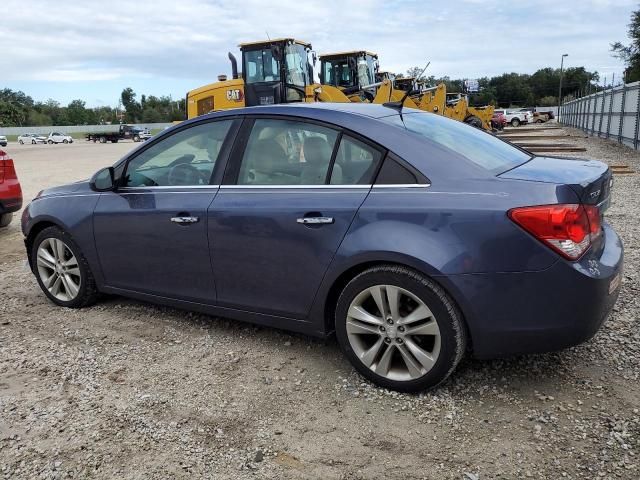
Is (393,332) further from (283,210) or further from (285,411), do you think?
(283,210)

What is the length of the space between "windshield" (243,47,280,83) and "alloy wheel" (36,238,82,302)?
1076 cm

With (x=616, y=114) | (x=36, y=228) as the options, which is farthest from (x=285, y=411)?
(x=616, y=114)

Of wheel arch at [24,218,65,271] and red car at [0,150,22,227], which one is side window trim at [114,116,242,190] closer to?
wheel arch at [24,218,65,271]

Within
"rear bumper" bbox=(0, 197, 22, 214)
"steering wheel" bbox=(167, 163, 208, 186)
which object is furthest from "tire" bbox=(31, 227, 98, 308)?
"rear bumper" bbox=(0, 197, 22, 214)

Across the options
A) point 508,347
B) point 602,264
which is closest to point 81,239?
point 508,347

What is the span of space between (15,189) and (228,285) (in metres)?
5.09

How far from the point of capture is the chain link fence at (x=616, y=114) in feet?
56.5

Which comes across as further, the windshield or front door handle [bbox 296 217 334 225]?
the windshield

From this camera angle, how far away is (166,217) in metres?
A: 3.79

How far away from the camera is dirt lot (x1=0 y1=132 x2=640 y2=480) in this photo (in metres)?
2.55

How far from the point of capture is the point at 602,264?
283 cm

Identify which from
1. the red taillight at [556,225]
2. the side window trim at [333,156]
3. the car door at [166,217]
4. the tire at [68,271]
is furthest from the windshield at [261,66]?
the red taillight at [556,225]

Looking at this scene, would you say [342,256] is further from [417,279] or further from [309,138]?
[309,138]

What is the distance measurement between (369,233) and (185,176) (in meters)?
1.55
